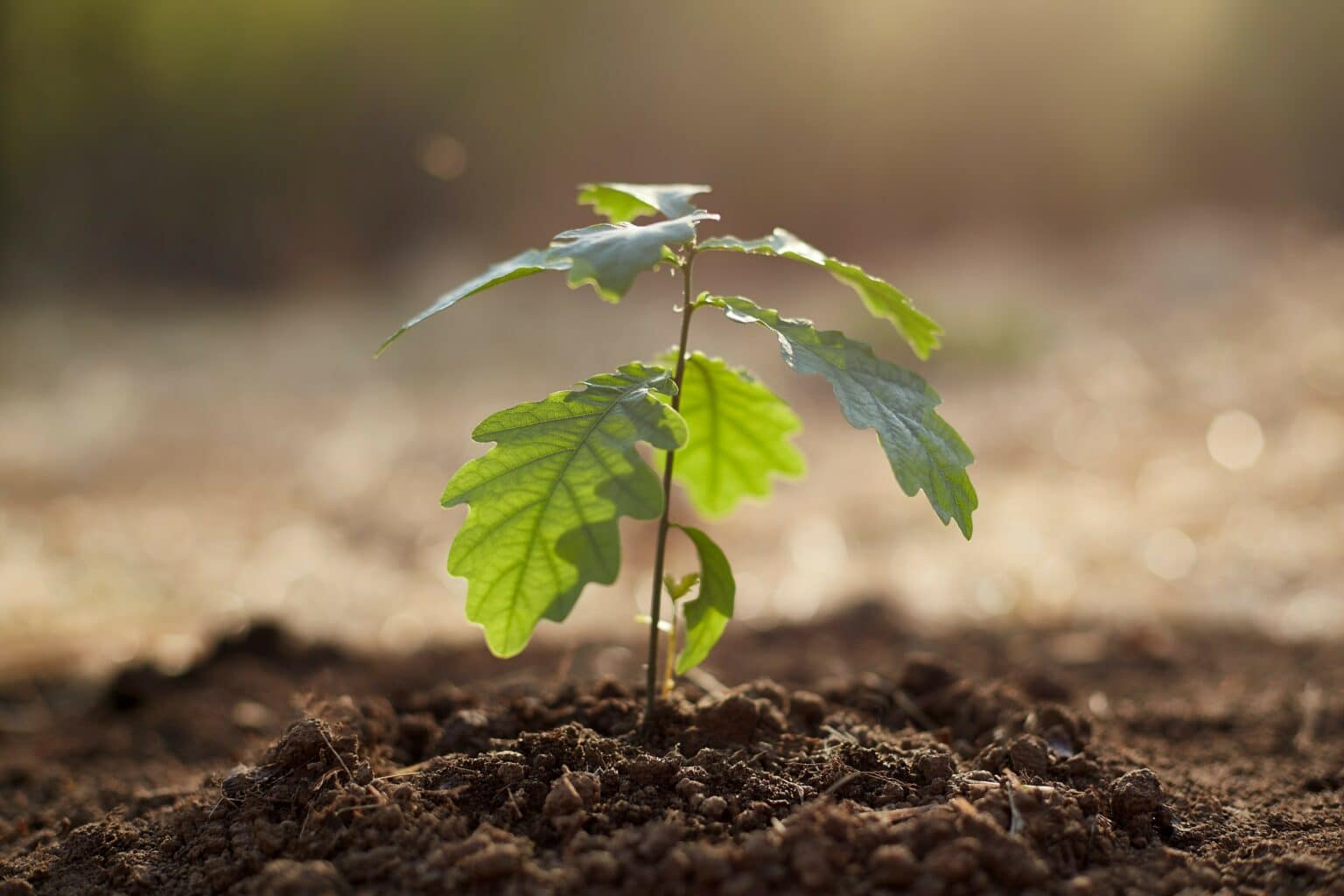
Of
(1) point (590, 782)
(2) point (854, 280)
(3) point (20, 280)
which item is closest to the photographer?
(1) point (590, 782)

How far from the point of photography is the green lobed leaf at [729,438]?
1.70 metres

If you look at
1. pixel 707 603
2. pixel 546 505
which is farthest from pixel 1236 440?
pixel 546 505

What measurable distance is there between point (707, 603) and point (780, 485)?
126 inches

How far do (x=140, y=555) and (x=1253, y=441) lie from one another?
15.0ft

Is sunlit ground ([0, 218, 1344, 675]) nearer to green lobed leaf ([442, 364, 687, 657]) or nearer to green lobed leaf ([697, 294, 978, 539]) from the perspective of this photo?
green lobed leaf ([697, 294, 978, 539])

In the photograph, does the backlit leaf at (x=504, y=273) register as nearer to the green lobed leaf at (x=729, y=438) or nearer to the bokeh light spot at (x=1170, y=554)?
the green lobed leaf at (x=729, y=438)

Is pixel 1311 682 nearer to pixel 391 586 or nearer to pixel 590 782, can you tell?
pixel 590 782

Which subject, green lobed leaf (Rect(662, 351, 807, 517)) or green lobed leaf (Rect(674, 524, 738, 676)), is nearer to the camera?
green lobed leaf (Rect(674, 524, 738, 676))

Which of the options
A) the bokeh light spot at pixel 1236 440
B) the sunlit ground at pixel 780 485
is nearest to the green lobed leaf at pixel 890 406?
the sunlit ground at pixel 780 485

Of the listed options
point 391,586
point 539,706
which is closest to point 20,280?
point 391,586

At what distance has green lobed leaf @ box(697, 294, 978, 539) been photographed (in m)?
1.29

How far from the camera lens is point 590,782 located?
1329 mm

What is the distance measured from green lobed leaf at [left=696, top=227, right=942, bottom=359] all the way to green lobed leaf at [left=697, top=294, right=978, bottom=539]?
0.07 meters

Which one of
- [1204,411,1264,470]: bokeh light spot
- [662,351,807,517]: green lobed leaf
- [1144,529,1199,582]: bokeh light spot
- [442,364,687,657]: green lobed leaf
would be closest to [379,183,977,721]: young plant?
[442,364,687,657]: green lobed leaf
